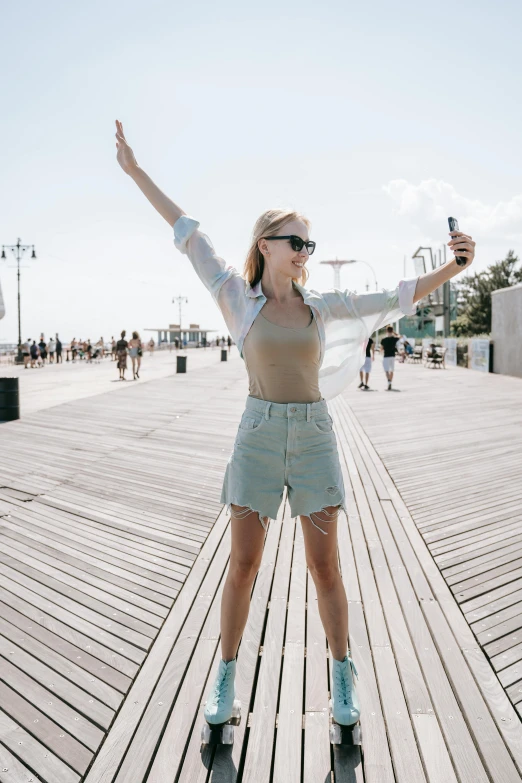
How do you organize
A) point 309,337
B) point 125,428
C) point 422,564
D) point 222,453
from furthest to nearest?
1. point 125,428
2. point 222,453
3. point 422,564
4. point 309,337

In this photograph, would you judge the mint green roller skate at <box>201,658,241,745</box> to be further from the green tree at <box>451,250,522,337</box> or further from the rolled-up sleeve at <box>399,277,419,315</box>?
the green tree at <box>451,250,522,337</box>

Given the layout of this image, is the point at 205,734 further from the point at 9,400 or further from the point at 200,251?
the point at 9,400

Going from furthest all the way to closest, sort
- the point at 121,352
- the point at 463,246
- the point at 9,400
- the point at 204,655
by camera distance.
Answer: the point at 121,352
the point at 9,400
the point at 204,655
the point at 463,246

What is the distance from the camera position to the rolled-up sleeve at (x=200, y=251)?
2.25m

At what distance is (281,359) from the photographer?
2.05 metres

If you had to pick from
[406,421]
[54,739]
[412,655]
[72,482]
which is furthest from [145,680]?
[406,421]

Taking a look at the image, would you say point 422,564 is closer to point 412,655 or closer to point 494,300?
point 412,655

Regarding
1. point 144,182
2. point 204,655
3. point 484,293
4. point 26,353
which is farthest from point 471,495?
point 484,293

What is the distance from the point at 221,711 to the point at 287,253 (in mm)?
1765

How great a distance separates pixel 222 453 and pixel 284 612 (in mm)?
4457

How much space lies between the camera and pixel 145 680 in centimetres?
254

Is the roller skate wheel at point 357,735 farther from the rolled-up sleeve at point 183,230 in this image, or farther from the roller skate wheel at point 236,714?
the rolled-up sleeve at point 183,230

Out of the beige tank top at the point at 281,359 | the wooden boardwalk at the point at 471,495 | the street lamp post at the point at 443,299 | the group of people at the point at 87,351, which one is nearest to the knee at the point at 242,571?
the beige tank top at the point at 281,359

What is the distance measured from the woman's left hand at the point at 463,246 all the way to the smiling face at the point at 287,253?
0.54m
